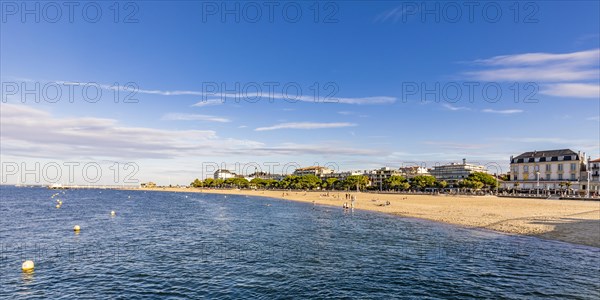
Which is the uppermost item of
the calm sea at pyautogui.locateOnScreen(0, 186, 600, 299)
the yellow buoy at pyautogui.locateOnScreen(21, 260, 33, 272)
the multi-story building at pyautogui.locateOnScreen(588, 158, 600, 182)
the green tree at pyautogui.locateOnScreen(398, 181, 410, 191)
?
the multi-story building at pyautogui.locateOnScreen(588, 158, 600, 182)

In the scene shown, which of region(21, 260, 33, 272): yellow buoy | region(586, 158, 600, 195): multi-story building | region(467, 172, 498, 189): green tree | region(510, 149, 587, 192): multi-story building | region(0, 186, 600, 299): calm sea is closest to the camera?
region(0, 186, 600, 299): calm sea

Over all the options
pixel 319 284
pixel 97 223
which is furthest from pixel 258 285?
pixel 97 223

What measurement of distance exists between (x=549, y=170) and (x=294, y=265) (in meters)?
147

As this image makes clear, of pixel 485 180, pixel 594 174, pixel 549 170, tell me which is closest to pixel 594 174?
pixel 594 174

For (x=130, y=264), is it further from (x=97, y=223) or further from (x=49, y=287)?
(x=97, y=223)

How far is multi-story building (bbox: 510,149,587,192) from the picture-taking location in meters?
125

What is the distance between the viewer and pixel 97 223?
52188mm

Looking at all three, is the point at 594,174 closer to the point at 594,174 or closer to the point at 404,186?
the point at 594,174

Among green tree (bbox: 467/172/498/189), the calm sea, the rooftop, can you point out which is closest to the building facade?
the rooftop

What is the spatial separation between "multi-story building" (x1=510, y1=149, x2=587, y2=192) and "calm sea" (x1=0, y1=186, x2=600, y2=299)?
368 feet

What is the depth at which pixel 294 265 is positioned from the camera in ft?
85.6

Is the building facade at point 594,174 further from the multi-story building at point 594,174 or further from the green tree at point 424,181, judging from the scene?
the green tree at point 424,181

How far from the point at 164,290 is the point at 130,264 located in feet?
26.1

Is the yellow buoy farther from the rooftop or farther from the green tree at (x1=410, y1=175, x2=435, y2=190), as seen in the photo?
the green tree at (x1=410, y1=175, x2=435, y2=190)
